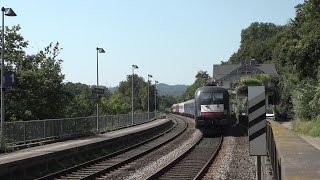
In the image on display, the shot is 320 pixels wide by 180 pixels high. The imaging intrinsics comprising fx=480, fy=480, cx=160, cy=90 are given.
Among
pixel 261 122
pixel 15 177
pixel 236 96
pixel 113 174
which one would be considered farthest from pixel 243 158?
pixel 236 96

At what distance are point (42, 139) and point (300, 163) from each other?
20812 millimetres

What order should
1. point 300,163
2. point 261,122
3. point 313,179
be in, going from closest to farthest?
1. point 313,179
2. point 300,163
3. point 261,122

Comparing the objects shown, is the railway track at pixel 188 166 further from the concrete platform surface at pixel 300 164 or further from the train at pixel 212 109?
the train at pixel 212 109

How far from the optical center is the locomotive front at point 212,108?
105ft

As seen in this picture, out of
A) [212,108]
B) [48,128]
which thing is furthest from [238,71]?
[48,128]

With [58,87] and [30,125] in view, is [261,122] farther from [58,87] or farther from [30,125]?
[58,87]

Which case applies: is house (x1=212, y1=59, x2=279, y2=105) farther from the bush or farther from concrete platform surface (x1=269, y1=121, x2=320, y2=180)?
concrete platform surface (x1=269, y1=121, x2=320, y2=180)

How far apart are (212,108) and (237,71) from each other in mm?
90403

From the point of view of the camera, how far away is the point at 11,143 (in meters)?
22.0

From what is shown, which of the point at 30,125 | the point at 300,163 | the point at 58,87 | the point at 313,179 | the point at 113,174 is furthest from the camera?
the point at 58,87

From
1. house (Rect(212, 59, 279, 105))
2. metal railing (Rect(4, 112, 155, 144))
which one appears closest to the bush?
metal railing (Rect(4, 112, 155, 144))

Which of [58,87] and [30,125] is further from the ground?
[58,87]

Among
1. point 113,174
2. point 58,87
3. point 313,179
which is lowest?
point 113,174

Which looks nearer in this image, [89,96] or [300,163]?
[300,163]
